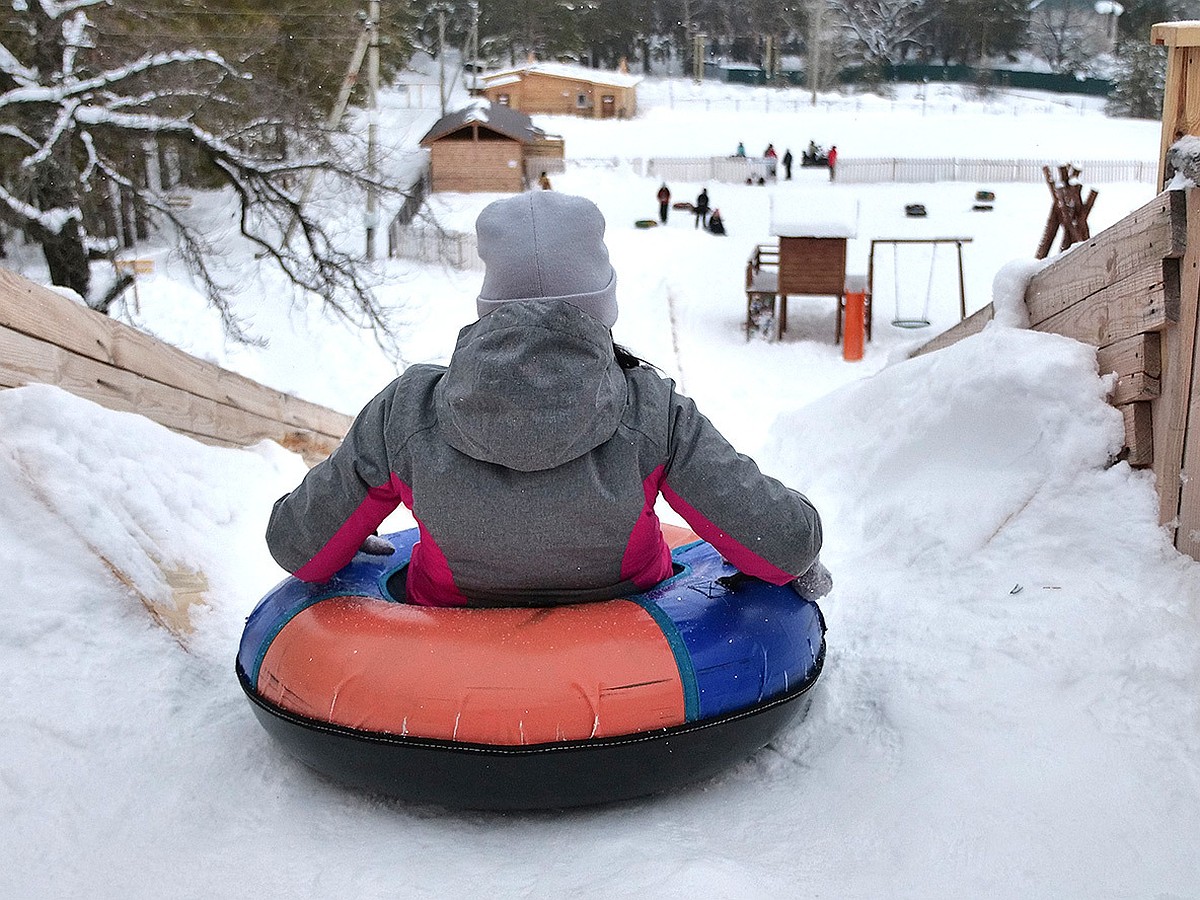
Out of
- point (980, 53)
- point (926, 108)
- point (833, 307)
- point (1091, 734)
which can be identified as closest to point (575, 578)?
point (1091, 734)

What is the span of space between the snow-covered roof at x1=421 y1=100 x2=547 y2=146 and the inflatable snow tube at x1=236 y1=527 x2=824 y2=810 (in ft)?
87.8

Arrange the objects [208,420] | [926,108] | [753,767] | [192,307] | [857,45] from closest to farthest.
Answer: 1. [753,767]
2. [208,420]
3. [192,307]
4. [926,108]
5. [857,45]

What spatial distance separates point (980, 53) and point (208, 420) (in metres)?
44.3

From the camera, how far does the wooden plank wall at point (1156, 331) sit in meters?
2.81

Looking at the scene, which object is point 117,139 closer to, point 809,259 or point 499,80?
point 809,259

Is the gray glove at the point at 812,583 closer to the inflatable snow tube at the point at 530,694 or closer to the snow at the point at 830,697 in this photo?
the inflatable snow tube at the point at 530,694

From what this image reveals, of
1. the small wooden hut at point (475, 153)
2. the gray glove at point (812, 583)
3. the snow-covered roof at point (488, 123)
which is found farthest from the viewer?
the small wooden hut at point (475, 153)

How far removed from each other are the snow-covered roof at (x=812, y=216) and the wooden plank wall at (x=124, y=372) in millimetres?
11664

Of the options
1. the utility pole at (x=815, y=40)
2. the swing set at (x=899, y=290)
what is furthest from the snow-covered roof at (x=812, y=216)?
the utility pole at (x=815, y=40)

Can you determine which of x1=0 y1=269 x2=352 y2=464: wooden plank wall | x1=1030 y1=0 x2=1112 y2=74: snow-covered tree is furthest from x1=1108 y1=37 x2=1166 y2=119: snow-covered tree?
x1=0 y1=269 x2=352 y2=464: wooden plank wall

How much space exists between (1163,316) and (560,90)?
36.4 meters

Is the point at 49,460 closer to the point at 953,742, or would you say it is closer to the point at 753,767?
the point at 753,767

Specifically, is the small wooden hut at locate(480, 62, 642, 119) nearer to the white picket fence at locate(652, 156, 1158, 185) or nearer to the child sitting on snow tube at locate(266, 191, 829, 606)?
the white picket fence at locate(652, 156, 1158, 185)

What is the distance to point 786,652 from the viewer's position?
8.11 ft
